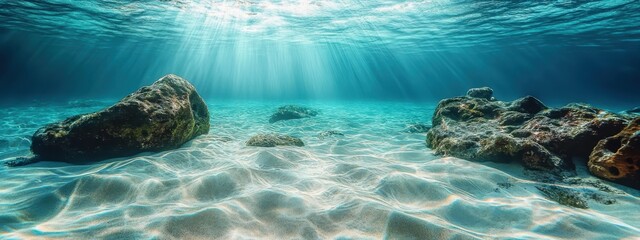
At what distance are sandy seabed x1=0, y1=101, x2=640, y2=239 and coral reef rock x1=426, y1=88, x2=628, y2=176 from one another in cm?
35

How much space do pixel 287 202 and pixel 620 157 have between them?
5.19 m

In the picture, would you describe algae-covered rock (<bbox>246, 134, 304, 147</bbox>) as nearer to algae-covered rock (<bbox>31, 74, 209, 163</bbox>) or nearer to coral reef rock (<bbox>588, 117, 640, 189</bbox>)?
algae-covered rock (<bbox>31, 74, 209, 163</bbox>)

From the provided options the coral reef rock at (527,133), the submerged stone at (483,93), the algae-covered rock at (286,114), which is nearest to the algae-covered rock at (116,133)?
the coral reef rock at (527,133)

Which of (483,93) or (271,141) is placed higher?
(483,93)

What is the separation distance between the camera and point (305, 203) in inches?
145

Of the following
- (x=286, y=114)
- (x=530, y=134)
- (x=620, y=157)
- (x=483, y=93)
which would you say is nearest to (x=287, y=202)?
(x=620, y=157)

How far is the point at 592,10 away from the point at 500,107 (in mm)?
14889

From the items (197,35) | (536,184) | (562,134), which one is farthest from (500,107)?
(197,35)

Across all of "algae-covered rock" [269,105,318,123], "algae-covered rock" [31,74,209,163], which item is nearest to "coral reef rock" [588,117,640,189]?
"algae-covered rock" [31,74,209,163]

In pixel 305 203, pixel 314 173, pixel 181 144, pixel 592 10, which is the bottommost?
pixel 181 144

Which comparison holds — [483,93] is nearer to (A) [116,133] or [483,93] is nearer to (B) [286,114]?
(B) [286,114]

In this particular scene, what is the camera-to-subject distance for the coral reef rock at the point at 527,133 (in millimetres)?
5082

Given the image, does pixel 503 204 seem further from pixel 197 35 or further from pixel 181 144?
pixel 197 35

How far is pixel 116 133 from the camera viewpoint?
5520 millimetres
